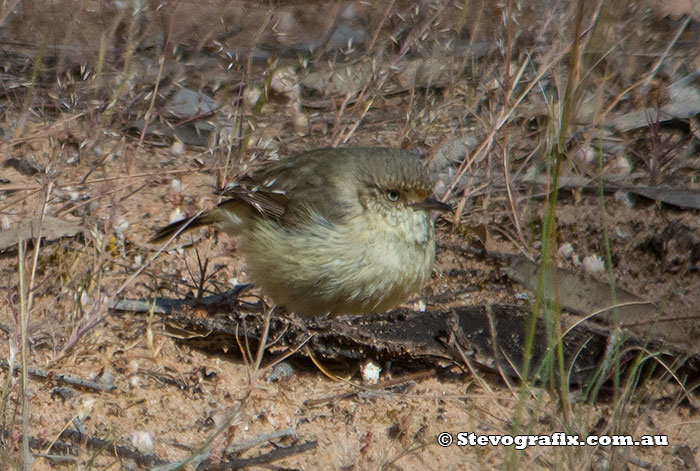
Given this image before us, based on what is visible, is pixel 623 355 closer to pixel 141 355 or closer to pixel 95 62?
pixel 141 355

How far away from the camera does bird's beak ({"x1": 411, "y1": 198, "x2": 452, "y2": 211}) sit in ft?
13.3

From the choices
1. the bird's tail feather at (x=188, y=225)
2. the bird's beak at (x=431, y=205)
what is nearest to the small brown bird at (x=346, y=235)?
the bird's beak at (x=431, y=205)

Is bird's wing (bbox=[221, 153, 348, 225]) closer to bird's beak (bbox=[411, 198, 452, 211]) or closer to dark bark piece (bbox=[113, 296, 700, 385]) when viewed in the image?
bird's beak (bbox=[411, 198, 452, 211])

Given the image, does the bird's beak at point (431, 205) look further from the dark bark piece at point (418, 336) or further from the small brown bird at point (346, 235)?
the dark bark piece at point (418, 336)

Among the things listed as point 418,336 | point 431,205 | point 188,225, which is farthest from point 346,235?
point 188,225

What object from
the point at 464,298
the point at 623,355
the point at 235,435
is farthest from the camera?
the point at 464,298

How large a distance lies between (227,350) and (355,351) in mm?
641

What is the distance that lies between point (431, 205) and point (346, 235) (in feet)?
1.42

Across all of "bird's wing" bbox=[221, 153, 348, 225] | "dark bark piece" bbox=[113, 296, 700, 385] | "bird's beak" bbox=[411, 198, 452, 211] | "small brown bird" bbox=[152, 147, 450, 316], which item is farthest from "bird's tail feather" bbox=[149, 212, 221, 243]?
"bird's beak" bbox=[411, 198, 452, 211]

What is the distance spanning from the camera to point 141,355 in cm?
407

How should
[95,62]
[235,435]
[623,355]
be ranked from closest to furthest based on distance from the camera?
[235,435], [623,355], [95,62]

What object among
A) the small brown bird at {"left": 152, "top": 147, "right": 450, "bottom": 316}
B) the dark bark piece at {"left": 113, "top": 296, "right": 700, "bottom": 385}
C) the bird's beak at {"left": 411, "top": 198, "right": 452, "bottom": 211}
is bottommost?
the dark bark piece at {"left": 113, "top": 296, "right": 700, "bottom": 385}

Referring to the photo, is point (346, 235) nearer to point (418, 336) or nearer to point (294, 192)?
point (294, 192)

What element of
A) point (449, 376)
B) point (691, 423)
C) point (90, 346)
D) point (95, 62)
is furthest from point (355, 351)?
point (95, 62)
